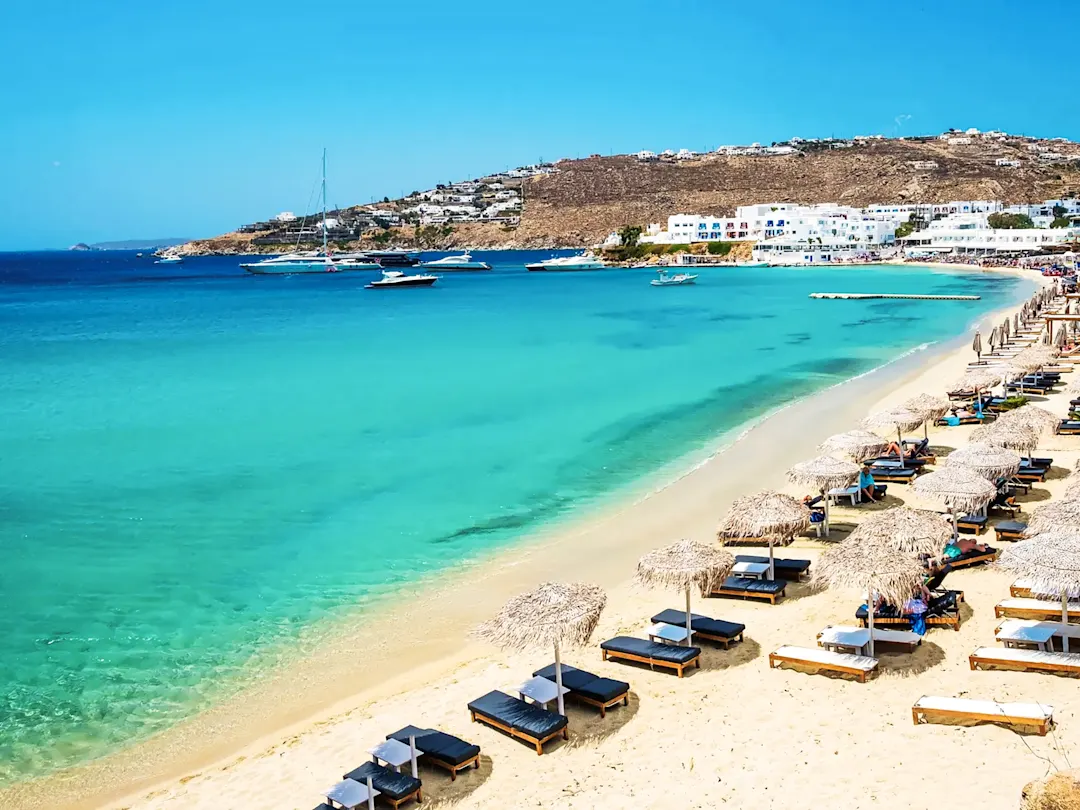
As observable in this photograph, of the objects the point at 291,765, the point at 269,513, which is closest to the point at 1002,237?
the point at 269,513

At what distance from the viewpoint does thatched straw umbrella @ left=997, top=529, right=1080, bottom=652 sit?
8477 mm

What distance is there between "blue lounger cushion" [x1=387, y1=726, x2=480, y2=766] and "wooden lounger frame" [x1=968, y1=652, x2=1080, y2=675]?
4778 mm

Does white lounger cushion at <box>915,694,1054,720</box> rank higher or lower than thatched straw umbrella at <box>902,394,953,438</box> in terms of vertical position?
lower

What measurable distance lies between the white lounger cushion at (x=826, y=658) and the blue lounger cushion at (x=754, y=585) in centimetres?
168

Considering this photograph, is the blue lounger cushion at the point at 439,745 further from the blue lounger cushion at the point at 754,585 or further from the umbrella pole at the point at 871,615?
the blue lounger cushion at the point at 754,585

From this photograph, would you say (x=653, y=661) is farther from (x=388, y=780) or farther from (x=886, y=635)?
(x=388, y=780)

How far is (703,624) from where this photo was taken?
32.5ft

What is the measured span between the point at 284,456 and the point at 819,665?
14809 millimetres

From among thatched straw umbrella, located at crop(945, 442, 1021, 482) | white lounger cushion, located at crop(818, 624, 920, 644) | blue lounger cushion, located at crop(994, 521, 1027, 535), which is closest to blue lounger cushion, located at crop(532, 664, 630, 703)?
white lounger cushion, located at crop(818, 624, 920, 644)

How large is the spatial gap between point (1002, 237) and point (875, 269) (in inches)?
526

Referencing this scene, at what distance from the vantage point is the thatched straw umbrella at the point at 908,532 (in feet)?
30.8

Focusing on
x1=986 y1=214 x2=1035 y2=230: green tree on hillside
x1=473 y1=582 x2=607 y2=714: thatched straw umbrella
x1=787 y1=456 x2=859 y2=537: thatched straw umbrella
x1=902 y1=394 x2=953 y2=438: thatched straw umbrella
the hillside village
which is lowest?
x1=473 y1=582 x2=607 y2=714: thatched straw umbrella

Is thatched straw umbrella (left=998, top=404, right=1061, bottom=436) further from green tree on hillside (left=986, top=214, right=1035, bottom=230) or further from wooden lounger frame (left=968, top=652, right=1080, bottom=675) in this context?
green tree on hillside (left=986, top=214, right=1035, bottom=230)

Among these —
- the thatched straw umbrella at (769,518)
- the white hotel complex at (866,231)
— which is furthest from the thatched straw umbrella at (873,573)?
the white hotel complex at (866,231)
